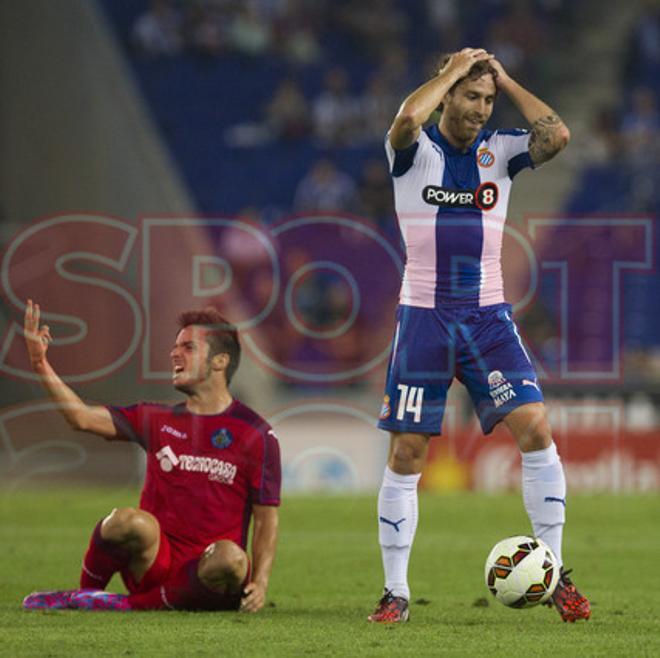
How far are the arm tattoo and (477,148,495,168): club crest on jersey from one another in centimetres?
16

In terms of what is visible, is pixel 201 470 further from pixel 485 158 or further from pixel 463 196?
pixel 485 158

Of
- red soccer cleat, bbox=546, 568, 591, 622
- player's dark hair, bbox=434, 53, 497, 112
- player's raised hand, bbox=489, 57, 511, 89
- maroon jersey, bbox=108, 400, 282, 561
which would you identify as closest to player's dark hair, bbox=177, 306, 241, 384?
maroon jersey, bbox=108, 400, 282, 561

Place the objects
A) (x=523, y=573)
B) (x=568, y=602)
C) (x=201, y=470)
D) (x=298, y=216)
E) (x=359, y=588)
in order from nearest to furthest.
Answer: (x=523, y=573) → (x=568, y=602) → (x=201, y=470) → (x=359, y=588) → (x=298, y=216)

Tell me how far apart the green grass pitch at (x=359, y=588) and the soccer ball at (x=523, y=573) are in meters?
0.13

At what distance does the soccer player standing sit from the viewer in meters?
6.77

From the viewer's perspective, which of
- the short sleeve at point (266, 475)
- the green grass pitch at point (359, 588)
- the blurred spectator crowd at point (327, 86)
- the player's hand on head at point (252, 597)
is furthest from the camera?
the blurred spectator crowd at point (327, 86)

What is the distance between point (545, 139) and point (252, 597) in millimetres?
2275

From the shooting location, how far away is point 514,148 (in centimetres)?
695

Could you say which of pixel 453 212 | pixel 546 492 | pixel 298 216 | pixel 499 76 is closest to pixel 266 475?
pixel 546 492

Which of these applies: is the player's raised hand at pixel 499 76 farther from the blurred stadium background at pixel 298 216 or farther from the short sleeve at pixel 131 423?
the blurred stadium background at pixel 298 216

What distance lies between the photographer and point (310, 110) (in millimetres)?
20891

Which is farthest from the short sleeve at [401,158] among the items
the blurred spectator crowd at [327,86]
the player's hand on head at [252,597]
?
the blurred spectator crowd at [327,86]

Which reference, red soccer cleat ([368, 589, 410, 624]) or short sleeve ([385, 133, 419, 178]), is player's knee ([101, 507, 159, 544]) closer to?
red soccer cleat ([368, 589, 410, 624])

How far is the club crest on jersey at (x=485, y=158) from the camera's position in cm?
689
